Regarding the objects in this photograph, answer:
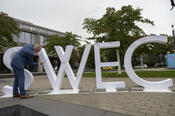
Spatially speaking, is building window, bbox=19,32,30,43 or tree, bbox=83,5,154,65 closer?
tree, bbox=83,5,154,65

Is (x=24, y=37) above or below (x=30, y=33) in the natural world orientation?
below

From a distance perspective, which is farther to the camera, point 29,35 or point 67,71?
point 29,35

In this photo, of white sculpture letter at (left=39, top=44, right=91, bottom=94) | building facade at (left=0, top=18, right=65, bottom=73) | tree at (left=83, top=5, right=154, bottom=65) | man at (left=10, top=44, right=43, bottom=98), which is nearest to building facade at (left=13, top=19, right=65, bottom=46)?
building facade at (left=0, top=18, right=65, bottom=73)

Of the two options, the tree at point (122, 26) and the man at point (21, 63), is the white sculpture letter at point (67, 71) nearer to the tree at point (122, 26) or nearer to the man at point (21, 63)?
the man at point (21, 63)

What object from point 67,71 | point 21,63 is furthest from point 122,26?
point 21,63

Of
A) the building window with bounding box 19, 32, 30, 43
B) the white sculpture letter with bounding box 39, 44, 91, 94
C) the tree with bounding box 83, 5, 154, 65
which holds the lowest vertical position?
the white sculpture letter with bounding box 39, 44, 91, 94

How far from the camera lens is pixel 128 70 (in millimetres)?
4438

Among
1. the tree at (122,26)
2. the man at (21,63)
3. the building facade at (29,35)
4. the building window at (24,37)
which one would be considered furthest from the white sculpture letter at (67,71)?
the building window at (24,37)

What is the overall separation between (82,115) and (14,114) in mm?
1413

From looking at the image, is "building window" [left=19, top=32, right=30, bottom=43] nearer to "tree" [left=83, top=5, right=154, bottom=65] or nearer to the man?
"tree" [left=83, top=5, right=154, bottom=65]

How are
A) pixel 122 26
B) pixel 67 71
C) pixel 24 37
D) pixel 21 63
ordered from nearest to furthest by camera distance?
pixel 21 63
pixel 67 71
pixel 122 26
pixel 24 37

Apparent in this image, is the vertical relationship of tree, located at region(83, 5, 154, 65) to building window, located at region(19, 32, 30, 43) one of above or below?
below

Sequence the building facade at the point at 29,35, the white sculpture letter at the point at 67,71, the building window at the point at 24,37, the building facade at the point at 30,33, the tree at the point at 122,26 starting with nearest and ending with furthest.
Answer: the white sculpture letter at the point at 67,71, the tree at the point at 122,26, the building facade at the point at 29,35, the building window at the point at 24,37, the building facade at the point at 30,33

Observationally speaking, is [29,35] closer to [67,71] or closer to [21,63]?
[67,71]
